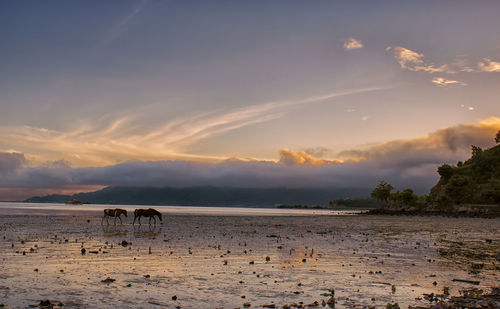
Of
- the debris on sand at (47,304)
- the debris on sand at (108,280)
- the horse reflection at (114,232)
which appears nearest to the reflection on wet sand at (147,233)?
the horse reflection at (114,232)

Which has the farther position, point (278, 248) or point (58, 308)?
point (278, 248)

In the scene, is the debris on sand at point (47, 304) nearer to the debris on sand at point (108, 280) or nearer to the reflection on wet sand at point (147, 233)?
the debris on sand at point (108, 280)

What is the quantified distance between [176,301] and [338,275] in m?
7.76

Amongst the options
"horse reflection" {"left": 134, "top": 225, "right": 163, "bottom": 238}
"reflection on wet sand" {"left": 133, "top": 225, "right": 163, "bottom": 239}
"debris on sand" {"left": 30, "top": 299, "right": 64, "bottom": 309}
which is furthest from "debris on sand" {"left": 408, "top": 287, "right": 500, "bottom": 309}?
"horse reflection" {"left": 134, "top": 225, "right": 163, "bottom": 238}

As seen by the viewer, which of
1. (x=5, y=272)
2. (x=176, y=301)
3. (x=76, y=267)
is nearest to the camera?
(x=176, y=301)

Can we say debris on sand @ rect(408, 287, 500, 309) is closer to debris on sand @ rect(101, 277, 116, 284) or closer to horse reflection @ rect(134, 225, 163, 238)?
debris on sand @ rect(101, 277, 116, 284)

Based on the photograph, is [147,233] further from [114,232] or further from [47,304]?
[47,304]

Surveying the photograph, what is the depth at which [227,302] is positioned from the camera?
12.0m

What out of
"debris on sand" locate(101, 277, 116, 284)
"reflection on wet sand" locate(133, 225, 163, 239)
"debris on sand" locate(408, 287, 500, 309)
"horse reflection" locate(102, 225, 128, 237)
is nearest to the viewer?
"debris on sand" locate(408, 287, 500, 309)

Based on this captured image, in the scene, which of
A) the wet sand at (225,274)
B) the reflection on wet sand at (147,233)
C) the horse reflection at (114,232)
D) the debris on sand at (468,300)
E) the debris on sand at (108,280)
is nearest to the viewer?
the debris on sand at (468,300)

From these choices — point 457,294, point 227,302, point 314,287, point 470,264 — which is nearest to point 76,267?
point 227,302

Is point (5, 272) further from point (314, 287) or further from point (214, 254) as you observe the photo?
point (314, 287)

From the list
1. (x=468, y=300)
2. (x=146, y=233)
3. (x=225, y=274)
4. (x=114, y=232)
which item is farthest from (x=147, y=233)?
(x=468, y=300)

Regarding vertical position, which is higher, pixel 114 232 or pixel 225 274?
pixel 225 274
